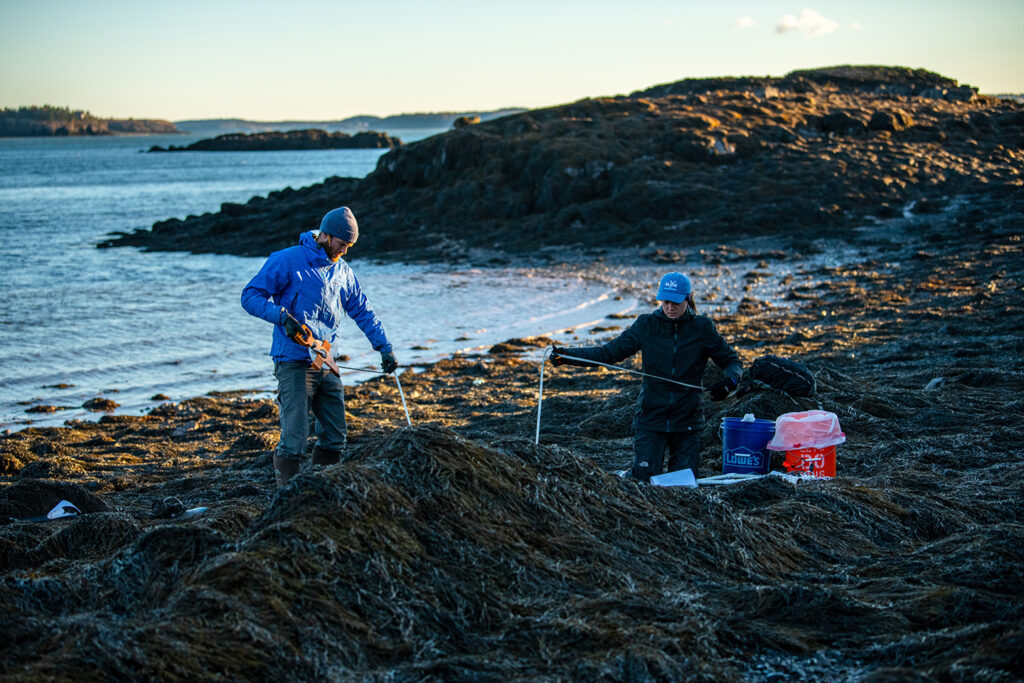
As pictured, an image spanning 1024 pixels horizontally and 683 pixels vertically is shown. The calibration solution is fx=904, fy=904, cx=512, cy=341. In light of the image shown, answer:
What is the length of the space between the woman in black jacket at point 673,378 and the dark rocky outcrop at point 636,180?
20.6 m

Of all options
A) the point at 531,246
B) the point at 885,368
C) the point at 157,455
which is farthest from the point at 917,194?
the point at 157,455

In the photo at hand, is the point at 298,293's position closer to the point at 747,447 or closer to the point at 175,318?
the point at 747,447

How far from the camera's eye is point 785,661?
3.75 metres

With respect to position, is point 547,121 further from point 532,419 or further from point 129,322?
point 532,419

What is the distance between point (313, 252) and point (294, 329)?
646 mm

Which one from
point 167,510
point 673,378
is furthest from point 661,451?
point 167,510

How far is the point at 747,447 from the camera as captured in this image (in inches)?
269

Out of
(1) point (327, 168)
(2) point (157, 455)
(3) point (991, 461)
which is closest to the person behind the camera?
(3) point (991, 461)

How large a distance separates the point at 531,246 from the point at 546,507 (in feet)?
78.8

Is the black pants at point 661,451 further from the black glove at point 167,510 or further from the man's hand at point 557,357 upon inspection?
the black glove at point 167,510

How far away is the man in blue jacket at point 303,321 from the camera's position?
→ 6105 mm

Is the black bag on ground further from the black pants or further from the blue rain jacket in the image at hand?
the blue rain jacket

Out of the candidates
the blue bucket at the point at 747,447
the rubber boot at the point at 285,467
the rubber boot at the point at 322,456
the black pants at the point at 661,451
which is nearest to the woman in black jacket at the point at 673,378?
the black pants at the point at 661,451

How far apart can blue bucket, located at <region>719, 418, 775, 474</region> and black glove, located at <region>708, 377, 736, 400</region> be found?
463 mm
